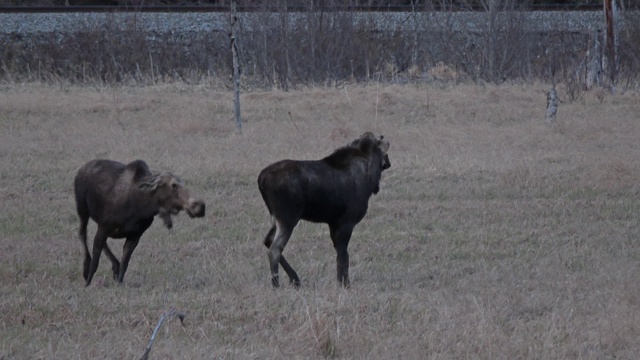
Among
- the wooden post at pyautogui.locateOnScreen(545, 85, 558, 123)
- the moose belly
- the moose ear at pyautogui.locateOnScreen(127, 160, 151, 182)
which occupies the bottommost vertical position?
the wooden post at pyautogui.locateOnScreen(545, 85, 558, 123)

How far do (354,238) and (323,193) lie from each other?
230 cm

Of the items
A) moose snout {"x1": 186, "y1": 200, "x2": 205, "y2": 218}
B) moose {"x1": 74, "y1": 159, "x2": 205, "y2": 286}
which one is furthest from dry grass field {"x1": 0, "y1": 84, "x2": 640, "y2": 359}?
moose snout {"x1": 186, "y1": 200, "x2": 205, "y2": 218}

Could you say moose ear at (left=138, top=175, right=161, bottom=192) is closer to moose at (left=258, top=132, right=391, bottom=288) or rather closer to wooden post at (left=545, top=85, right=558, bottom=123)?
moose at (left=258, top=132, right=391, bottom=288)

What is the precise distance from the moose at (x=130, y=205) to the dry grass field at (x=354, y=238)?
1.06 ft

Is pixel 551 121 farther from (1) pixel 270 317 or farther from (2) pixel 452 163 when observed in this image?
(1) pixel 270 317

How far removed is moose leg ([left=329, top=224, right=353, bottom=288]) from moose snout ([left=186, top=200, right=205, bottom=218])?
1080 millimetres

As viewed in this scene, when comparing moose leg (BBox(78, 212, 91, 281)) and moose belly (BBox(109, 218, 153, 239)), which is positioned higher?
moose belly (BBox(109, 218, 153, 239))

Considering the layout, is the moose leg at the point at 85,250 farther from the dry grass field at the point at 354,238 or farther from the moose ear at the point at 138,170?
the moose ear at the point at 138,170

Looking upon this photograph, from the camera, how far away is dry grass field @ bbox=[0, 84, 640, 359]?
23.0ft

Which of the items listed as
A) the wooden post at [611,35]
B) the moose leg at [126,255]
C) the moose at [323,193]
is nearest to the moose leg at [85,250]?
the moose leg at [126,255]

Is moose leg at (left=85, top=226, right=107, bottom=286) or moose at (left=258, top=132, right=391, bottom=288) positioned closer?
moose at (left=258, top=132, right=391, bottom=288)

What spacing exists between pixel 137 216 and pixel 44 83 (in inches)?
653

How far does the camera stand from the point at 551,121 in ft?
61.3

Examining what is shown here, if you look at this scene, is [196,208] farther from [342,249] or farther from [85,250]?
[342,249]
